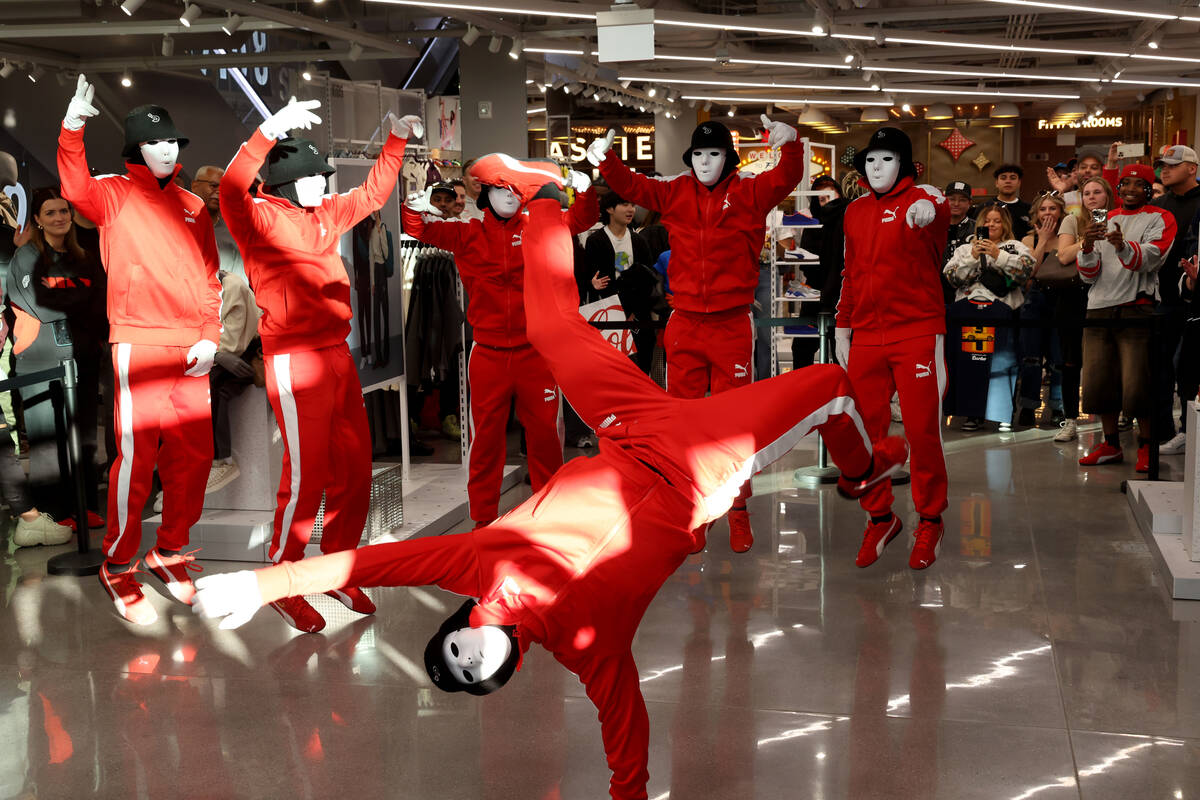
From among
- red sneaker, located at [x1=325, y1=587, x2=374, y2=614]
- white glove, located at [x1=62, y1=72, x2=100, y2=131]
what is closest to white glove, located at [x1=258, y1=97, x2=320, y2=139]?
white glove, located at [x1=62, y1=72, x2=100, y2=131]

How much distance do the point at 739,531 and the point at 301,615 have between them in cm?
203

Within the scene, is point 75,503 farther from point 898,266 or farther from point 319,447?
point 898,266

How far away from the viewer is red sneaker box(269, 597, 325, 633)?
432 cm

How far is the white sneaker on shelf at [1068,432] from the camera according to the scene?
7.72m

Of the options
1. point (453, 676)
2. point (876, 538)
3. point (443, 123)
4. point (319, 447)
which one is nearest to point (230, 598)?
point (453, 676)

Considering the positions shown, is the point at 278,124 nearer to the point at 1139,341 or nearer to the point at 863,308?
the point at 863,308

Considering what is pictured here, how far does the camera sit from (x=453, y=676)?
8.32 ft

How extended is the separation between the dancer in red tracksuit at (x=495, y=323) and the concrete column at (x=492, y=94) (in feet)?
25.1

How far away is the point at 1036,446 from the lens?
24.8 ft

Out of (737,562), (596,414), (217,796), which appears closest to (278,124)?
(596,414)

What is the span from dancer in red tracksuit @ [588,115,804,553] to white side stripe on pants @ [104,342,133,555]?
208 centimetres

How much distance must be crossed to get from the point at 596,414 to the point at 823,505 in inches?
127

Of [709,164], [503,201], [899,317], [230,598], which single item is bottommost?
[230,598]

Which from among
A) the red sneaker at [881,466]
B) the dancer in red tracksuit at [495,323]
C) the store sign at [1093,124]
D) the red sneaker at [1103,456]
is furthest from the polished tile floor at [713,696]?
the store sign at [1093,124]
